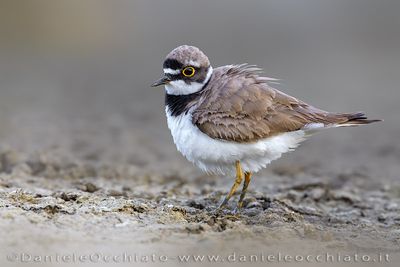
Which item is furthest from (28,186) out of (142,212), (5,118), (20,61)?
(20,61)

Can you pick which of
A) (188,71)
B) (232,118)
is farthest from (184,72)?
(232,118)

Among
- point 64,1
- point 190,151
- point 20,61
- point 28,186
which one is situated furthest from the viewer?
point 64,1

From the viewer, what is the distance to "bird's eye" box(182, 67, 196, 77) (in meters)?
7.74

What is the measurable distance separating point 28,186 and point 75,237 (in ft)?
9.06

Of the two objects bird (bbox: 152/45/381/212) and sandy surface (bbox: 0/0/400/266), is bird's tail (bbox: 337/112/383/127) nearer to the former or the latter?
bird (bbox: 152/45/381/212)

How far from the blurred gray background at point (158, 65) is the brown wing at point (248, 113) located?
12.5ft

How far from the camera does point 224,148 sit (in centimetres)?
725

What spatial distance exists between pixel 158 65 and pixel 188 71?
497 inches

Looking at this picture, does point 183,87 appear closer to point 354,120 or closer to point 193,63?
point 193,63

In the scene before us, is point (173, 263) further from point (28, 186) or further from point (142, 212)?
point (28, 186)

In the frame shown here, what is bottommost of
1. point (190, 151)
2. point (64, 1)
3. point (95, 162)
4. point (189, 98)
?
point (95, 162)

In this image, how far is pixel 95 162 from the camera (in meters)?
10.7

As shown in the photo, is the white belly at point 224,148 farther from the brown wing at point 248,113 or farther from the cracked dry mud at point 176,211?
the cracked dry mud at point 176,211

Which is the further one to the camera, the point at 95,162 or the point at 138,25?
the point at 138,25
